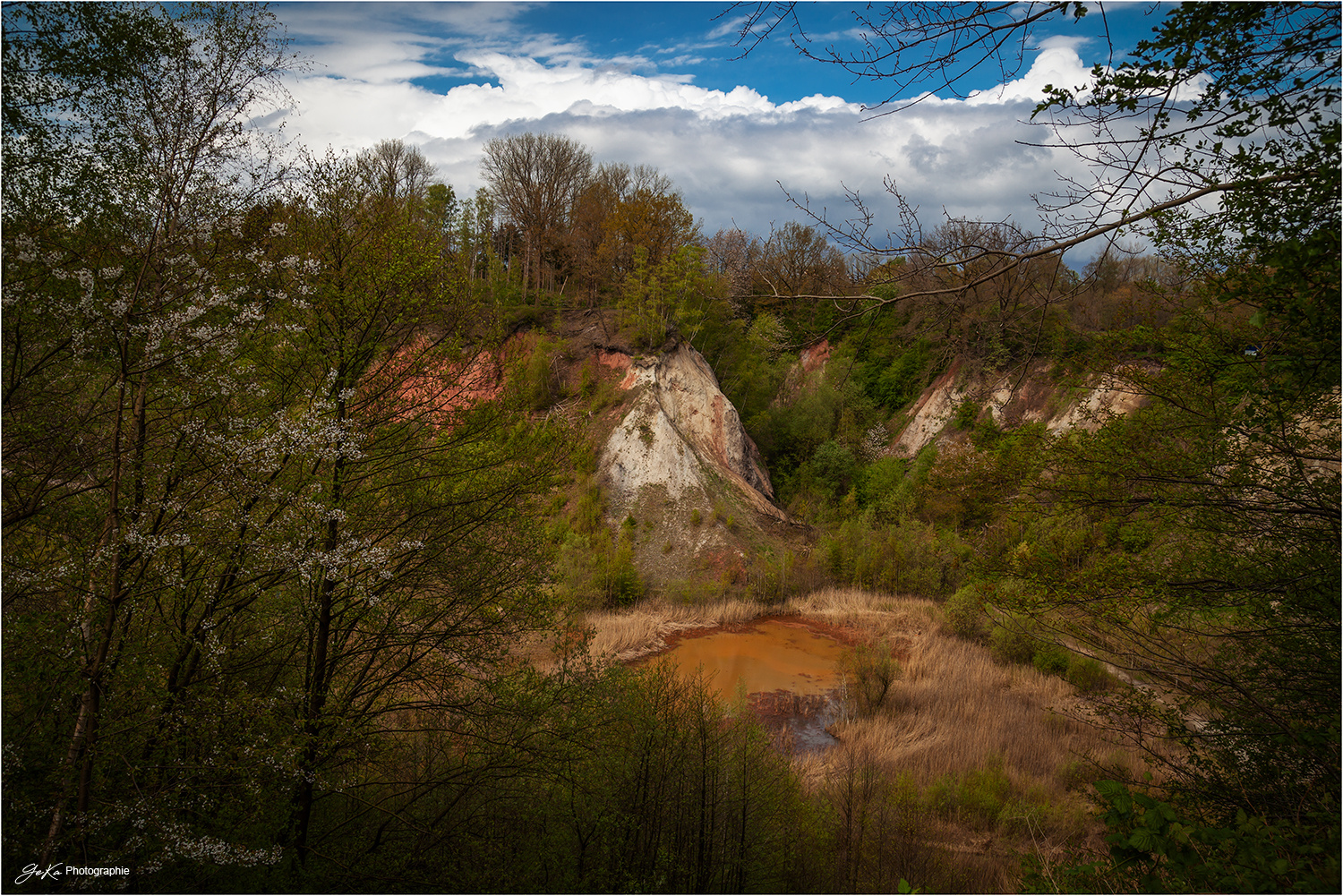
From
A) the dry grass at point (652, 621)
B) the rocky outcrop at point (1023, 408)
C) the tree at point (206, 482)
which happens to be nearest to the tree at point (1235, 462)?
the tree at point (206, 482)

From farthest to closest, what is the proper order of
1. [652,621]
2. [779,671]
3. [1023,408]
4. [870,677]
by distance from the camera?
1. [1023,408]
2. [652,621]
3. [779,671]
4. [870,677]

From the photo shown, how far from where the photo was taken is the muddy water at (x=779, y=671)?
13023 mm

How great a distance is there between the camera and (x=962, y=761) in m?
10.0

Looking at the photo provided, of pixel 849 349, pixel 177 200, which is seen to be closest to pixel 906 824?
pixel 177 200

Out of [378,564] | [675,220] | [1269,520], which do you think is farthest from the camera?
[675,220]

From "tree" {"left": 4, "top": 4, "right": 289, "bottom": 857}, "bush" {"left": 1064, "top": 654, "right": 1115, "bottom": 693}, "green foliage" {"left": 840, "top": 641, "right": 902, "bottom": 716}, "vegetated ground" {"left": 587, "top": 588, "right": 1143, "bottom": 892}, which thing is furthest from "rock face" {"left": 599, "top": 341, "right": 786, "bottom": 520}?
"tree" {"left": 4, "top": 4, "right": 289, "bottom": 857}

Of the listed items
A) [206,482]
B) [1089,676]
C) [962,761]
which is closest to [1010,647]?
[1089,676]

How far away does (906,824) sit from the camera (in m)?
7.86

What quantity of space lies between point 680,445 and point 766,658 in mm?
9215

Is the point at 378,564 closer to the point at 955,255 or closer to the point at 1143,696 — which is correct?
the point at 955,255

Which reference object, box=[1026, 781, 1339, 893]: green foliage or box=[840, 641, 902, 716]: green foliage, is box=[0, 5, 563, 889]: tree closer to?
box=[1026, 781, 1339, 893]: green foliage

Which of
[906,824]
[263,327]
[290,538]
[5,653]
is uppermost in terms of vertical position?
[263,327]

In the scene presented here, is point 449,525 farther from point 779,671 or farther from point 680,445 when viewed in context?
point 680,445

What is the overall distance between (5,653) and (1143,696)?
9.23 metres
